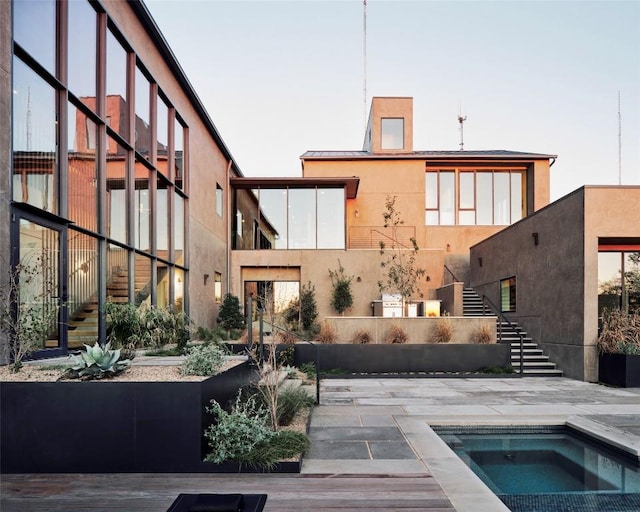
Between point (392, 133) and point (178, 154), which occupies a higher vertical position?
point (392, 133)

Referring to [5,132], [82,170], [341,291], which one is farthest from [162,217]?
[341,291]

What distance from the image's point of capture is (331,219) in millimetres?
17562

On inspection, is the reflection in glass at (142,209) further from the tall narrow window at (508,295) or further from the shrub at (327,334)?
the tall narrow window at (508,295)

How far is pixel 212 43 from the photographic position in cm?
2366

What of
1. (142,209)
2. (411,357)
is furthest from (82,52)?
(411,357)

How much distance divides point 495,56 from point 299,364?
14.5 m

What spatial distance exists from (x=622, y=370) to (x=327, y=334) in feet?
20.4

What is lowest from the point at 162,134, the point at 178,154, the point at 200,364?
the point at 200,364

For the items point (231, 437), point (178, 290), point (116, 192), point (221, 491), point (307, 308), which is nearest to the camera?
point (221, 491)

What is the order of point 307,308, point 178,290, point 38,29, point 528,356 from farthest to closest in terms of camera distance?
point 307,308
point 178,290
point 528,356
point 38,29

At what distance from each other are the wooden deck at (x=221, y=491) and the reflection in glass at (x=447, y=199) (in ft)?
55.4

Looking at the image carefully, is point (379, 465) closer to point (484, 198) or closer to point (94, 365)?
point (94, 365)

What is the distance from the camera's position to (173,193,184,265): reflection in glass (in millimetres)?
12385

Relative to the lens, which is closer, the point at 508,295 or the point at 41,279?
the point at 41,279
